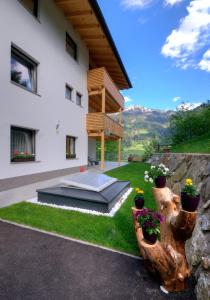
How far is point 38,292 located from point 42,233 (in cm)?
162

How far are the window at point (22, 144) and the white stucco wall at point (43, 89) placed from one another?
26 cm

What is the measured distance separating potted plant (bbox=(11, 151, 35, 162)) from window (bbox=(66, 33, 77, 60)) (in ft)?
25.4

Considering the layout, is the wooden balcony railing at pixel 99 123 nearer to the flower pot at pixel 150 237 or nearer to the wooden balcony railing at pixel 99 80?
the wooden balcony railing at pixel 99 80

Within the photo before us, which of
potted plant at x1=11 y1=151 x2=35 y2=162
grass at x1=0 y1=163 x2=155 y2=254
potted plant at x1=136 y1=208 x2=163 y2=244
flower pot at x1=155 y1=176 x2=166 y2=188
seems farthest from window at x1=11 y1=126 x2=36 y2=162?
potted plant at x1=136 y1=208 x2=163 y2=244

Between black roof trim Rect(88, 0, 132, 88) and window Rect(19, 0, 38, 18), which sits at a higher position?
black roof trim Rect(88, 0, 132, 88)

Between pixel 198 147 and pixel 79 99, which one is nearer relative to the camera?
pixel 198 147

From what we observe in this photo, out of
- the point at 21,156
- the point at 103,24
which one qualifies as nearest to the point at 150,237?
the point at 21,156

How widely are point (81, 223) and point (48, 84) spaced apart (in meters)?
8.14

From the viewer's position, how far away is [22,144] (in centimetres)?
895

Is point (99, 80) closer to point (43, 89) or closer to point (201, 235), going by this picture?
point (43, 89)

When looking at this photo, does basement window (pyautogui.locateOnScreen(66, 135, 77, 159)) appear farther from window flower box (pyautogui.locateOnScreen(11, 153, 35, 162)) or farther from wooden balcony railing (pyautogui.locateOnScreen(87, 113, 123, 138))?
window flower box (pyautogui.locateOnScreen(11, 153, 35, 162))

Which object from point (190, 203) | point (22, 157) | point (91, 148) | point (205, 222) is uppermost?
point (91, 148)

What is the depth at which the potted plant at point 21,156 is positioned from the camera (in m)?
8.26

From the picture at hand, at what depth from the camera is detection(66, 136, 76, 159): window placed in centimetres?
1323
